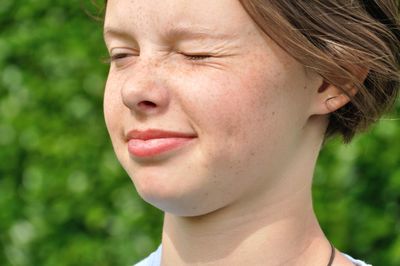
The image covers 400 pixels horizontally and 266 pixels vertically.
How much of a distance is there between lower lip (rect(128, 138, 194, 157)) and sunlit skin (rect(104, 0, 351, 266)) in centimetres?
1

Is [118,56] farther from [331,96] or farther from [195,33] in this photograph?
[331,96]

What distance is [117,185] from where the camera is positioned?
4027 millimetres

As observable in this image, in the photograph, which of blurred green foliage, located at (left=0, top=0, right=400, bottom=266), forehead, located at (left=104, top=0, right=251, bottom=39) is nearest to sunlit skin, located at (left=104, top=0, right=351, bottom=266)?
forehead, located at (left=104, top=0, right=251, bottom=39)

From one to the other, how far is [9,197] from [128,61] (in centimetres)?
229

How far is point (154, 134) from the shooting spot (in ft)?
6.66

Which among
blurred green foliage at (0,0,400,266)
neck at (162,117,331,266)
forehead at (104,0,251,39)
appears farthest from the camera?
blurred green foliage at (0,0,400,266)

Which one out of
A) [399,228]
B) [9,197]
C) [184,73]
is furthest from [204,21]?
[9,197]

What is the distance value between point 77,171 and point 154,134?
2152 mm

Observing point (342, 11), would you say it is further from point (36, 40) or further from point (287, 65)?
point (36, 40)

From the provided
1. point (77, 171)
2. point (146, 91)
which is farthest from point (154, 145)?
point (77, 171)

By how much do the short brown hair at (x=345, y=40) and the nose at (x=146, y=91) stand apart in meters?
0.24

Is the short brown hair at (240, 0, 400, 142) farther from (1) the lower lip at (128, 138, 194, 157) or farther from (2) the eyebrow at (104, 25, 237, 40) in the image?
(1) the lower lip at (128, 138, 194, 157)

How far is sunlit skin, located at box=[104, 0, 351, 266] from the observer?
2.00m

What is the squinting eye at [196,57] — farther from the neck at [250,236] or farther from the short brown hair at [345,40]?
the neck at [250,236]
